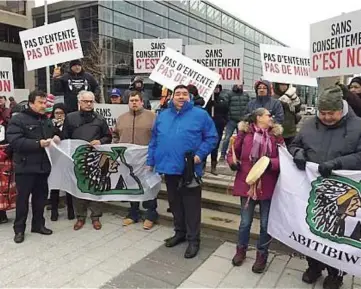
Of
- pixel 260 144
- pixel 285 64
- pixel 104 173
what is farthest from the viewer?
pixel 285 64

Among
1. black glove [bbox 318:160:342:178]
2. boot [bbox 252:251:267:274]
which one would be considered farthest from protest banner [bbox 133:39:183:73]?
black glove [bbox 318:160:342:178]

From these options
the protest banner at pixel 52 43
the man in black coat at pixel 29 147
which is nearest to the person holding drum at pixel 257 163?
the man in black coat at pixel 29 147

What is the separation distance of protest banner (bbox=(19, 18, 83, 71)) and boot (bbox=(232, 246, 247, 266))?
15.3ft

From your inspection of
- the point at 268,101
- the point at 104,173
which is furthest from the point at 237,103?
the point at 104,173

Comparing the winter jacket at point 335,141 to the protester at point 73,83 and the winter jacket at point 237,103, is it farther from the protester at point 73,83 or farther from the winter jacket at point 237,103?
the protester at point 73,83

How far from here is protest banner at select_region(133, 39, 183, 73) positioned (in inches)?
322

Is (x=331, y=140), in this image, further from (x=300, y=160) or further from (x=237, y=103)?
(x=237, y=103)

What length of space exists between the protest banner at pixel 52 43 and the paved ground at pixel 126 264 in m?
3.44

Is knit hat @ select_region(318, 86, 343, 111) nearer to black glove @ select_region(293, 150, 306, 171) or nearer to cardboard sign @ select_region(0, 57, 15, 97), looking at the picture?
black glove @ select_region(293, 150, 306, 171)

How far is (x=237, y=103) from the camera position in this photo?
6.48 metres

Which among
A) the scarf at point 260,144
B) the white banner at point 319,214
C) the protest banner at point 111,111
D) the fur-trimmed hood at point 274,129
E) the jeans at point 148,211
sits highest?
the protest banner at point 111,111

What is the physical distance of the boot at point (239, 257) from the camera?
3.80 m

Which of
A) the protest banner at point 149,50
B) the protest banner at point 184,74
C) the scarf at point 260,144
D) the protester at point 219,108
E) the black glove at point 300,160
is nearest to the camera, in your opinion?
the black glove at point 300,160

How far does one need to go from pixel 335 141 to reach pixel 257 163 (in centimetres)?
70
